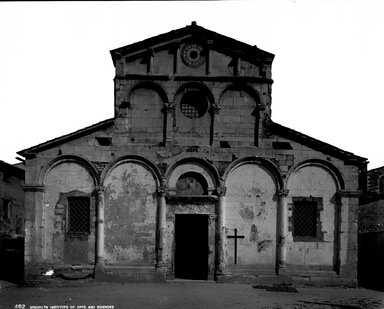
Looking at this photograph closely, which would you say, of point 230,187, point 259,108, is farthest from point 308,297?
point 259,108

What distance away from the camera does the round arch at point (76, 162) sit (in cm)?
1498

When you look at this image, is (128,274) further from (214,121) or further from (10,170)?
(10,170)

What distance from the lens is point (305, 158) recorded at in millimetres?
15398

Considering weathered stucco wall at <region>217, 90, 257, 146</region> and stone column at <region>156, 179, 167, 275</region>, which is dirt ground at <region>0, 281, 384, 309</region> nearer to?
stone column at <region>156, 179, 167, 275</region>

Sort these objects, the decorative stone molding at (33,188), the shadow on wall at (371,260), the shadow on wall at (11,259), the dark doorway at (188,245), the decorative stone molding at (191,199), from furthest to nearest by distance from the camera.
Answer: the shadow on wall at (371,260) → the shadow on wall at (11,259) → the dark doorway at (188,245) → the decorative stone molding at (191,199) → the decorative stone molding at (33,188)

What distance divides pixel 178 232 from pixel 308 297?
5.98 m

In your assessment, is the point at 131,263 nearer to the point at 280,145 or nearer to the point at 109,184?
the point at 109,184

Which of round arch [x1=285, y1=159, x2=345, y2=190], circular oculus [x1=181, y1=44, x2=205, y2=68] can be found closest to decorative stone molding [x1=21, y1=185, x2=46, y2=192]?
circular oculus [x1=181, y1=44, x2=205, y2=68]

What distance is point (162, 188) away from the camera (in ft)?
49.3

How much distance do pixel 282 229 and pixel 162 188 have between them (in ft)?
15.6

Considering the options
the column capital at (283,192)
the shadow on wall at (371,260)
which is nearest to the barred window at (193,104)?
the column capital at (283,192)

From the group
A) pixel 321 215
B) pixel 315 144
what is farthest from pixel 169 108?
pixel 321 215

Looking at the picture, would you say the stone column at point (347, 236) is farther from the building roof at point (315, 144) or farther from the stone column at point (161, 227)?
the stone column at point (161, 227)

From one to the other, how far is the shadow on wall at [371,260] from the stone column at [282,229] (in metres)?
3.86
